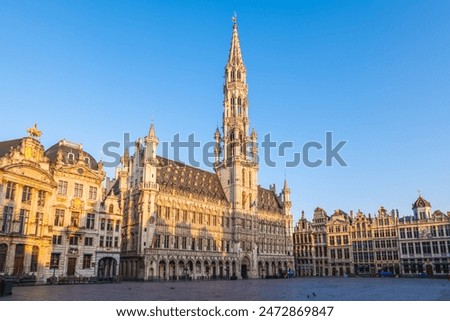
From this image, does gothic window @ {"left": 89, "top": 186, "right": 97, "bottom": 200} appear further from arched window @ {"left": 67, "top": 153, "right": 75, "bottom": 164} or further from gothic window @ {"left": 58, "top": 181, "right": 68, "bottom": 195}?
arched window @ {"left": 67, "top": 153, "right": 75, "bottom": 164}

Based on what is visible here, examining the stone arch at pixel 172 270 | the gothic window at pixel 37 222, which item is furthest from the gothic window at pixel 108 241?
the stone arch at pixel 172 270

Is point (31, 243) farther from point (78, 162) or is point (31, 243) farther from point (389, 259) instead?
point (389, 259)

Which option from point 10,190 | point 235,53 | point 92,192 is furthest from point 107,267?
point 235,53

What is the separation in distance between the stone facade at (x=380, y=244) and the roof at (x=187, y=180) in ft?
112

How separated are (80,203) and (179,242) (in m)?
22.2

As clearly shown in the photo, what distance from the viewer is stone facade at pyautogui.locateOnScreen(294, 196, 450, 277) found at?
8371cm

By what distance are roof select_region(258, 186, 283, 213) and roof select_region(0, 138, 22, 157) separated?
56.3 metres

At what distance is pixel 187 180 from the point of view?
245 ft

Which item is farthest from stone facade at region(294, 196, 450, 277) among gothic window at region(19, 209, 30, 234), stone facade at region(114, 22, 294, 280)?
gothic window at region(19, 209, 30, 234)

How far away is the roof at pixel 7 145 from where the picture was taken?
44.0 m

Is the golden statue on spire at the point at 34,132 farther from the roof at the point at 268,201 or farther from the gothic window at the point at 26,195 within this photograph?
the roof at the point at 268,201

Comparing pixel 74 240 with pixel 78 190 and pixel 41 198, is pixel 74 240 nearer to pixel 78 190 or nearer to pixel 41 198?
pixel 78 190

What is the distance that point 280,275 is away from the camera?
8612 centimetres
